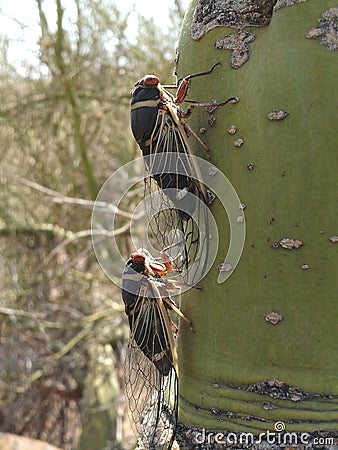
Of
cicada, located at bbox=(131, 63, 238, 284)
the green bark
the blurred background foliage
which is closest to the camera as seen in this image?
the green bark

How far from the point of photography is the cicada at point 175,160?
34.6 inches

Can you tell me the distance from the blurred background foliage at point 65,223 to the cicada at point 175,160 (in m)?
2.77

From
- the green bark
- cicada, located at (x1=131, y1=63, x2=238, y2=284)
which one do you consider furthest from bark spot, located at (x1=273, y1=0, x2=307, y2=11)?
cicada, located at (x1=131, y1=63, x2=238, y2=284)

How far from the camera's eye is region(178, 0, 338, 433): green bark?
2.52ft

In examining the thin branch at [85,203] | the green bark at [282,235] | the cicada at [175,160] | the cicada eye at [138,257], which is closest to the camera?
the green bark at [282,235]

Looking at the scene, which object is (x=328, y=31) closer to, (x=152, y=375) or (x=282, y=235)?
(x=282, y=235)

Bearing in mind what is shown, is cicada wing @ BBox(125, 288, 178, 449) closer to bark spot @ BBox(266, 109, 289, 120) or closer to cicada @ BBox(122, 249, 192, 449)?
cicada @ BBox(122, 249, 192, 449)

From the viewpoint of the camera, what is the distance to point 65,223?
4.65 metres

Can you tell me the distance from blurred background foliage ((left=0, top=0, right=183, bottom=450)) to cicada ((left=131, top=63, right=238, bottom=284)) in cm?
277

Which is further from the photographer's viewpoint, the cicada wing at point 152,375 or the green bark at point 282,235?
the cicada wing at point 152,375

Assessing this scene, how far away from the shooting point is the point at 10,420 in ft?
14.4

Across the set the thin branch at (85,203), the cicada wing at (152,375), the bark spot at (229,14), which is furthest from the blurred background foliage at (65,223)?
the bark spot at (229,14)

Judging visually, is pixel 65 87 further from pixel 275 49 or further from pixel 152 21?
pixel 275 49

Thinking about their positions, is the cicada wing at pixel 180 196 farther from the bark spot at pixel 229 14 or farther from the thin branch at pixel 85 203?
the thin branch at pixel 85 203
